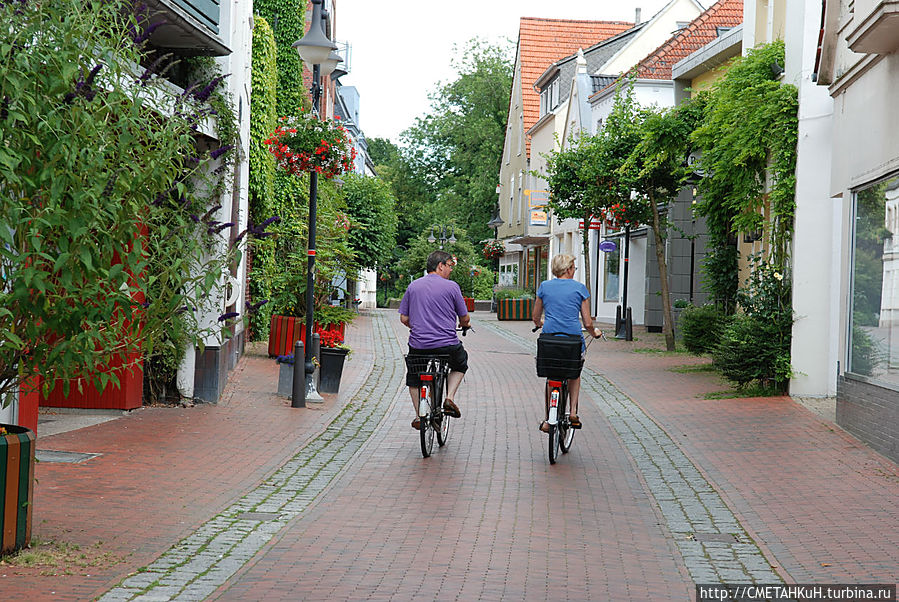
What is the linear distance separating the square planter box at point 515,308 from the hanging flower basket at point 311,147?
23.6 m

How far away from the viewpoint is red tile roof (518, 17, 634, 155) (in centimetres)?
5034

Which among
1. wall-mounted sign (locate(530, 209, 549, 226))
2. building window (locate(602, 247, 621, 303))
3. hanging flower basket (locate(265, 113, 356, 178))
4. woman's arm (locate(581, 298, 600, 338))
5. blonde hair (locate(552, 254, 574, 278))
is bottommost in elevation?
woman's arm (locate(581, 298, 600, 338))

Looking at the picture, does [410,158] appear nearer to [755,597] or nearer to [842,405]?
[842,405]

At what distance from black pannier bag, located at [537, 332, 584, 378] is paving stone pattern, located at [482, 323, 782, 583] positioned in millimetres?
1089

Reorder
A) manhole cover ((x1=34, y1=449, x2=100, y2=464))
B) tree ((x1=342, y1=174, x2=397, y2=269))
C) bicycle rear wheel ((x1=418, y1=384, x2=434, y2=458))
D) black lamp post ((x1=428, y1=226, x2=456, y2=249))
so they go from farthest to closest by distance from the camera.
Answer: black lamp post ((x1=428, y1=226, x2=456, y2=249)) → tree ((x1=342, y1=174, x2=397, y2=269)) → bicycle rear wheel ((x1=418, y1=384, x2=434, y2=458)) → manhole cover ((x1=34, y1=449, x2=100, y2=464))

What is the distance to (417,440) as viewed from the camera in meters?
11.0

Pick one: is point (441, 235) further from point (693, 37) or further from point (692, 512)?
point (692, 512)

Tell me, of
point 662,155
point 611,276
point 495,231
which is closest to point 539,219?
point 611,276

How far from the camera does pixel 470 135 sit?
60188 mm

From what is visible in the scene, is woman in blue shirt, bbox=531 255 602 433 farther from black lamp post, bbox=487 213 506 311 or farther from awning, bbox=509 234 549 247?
awning, bbox=509 234 549 247

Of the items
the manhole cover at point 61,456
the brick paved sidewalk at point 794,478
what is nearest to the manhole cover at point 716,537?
the brick paved sidewalk at point 794,478

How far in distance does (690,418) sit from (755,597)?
7.04 meters

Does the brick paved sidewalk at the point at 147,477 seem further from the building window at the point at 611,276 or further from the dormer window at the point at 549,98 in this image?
the dormer window at the point at 549,98

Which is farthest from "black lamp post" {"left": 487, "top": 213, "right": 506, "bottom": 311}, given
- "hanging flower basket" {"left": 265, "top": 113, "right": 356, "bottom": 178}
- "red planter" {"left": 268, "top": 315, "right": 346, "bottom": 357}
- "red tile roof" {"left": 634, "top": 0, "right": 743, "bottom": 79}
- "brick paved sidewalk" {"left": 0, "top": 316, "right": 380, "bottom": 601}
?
"brick paved sidewalk" {"left": 0, "top": 316, "right": 380, "bottom": 601}
